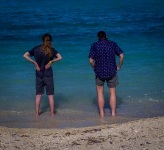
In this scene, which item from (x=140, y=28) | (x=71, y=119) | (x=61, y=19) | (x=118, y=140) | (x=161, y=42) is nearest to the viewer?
(x=118, y=140)

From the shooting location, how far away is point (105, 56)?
805cm

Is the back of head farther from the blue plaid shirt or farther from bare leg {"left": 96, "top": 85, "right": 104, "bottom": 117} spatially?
bare leg {"left": 96, "top": 85, "right": 104, "bottom": 117}

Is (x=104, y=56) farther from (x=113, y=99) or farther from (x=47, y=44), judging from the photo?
(x=47, y=44)

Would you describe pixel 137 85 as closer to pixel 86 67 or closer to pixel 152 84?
pixel 152 84

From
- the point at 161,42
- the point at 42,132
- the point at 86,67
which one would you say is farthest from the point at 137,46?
the point at 42,132

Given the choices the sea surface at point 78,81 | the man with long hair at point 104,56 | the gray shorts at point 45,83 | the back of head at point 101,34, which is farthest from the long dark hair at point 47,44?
the sea surface at point 78,81

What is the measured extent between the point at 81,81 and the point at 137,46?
7562mm

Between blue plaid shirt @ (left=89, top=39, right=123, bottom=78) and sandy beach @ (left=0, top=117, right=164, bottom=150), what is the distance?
115 cm

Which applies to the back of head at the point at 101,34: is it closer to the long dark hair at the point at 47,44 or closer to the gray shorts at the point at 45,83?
the long dark hair at the point at 47,44

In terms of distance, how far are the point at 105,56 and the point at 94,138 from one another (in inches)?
76.5

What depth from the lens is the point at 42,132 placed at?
24.3 ft

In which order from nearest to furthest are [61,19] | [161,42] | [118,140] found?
[118,140] < [161,42] < [61,19]

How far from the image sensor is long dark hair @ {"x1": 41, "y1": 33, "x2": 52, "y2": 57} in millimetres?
8037

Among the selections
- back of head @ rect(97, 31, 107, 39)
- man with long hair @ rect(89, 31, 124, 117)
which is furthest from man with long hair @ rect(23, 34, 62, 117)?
back of head @ rect(97, 31, 107, 39)
